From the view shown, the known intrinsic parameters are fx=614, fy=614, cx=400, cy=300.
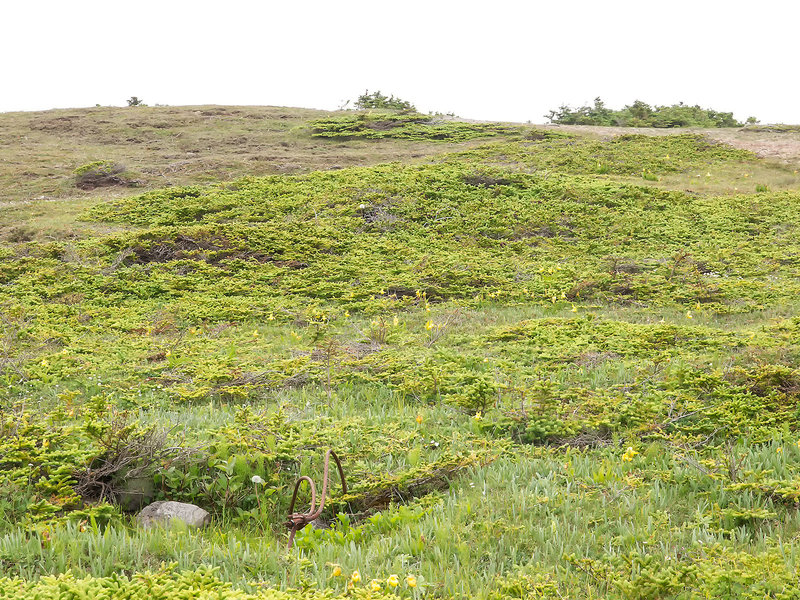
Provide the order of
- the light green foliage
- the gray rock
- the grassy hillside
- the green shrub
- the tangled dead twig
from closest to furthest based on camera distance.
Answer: the grassy hillside → the gray rock → the tangled dead twig → the light green foliage → the green shrub

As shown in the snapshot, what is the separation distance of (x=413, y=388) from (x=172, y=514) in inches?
120

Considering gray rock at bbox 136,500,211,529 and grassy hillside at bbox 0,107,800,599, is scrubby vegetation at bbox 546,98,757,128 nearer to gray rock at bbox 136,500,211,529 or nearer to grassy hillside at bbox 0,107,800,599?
grassy hillside at bbox 0,107,800,599

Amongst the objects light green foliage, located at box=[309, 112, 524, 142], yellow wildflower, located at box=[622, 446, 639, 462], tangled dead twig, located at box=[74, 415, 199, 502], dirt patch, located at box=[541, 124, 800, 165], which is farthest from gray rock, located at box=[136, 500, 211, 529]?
light green foliage, located at box=[309, 112, 524, 142]

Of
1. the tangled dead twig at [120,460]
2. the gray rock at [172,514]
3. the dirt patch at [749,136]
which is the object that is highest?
the dirt patch at [749,136]

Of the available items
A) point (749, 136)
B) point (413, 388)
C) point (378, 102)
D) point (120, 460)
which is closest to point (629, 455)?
point (413, 388)

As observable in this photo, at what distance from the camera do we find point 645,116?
33.8 meters

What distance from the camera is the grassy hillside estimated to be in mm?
3172

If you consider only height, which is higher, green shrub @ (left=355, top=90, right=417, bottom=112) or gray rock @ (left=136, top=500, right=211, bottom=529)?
green shrub @ (left=355, top=90, right=417, bottom=112)

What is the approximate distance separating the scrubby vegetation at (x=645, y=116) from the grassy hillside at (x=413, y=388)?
48.8 ft

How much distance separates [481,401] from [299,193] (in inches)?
574

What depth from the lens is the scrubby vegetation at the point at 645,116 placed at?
32.5m

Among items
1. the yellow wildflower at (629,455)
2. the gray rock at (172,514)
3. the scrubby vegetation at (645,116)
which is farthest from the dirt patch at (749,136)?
the gray rock at (172,514)

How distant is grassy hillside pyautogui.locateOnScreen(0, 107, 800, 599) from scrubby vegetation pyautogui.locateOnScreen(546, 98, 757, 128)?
48.8 feet

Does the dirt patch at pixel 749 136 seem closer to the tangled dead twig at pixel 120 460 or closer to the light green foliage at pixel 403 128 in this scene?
the light green foliage at pixel 403 128
